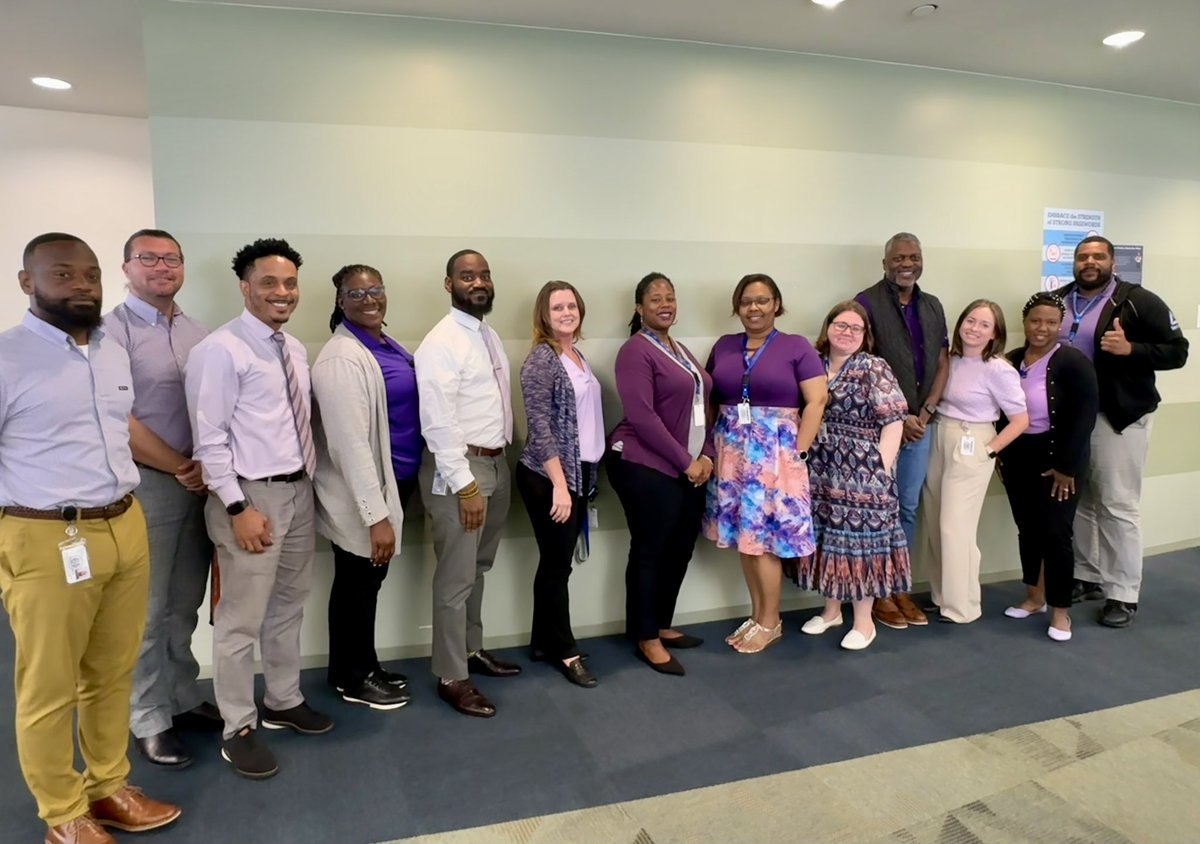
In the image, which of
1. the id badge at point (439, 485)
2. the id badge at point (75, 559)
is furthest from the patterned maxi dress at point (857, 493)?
the id badge at point (75, 559)

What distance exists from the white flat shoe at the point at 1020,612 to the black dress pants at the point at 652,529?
1.89m

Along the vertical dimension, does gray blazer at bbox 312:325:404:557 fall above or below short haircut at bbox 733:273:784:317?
below

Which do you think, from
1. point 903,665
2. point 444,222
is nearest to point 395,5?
point 444,222

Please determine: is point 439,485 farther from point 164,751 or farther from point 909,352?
point 909,352

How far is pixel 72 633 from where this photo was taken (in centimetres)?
190

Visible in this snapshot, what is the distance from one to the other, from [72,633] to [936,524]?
373cm

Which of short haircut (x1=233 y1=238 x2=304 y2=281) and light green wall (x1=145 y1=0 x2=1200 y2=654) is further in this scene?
light green wall (x1=145 y1=0 x2=1200 y2=654)

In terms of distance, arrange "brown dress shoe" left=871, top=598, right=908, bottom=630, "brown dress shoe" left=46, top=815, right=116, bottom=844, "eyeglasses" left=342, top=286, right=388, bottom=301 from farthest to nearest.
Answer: "brown dress shoe" left=871, top=598, right=908, bottom=630, "eyeglasses" left=342, top=286, right=388, bottom=301, "brown dress shoe" left=46, top=815, right=116, bottom=844

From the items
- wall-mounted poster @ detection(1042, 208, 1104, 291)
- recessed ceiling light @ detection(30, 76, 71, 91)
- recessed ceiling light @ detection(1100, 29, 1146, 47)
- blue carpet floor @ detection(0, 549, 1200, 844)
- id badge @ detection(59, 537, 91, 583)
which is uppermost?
recessed ceiling light @ detection(1100, 29, 1146, 47)

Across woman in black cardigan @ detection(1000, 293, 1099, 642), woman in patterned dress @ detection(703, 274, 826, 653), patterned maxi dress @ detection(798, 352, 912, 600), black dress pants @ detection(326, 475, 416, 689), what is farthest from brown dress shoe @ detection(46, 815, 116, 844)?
woman in black cardigan @ detection(1000, 293, 1099, 642)

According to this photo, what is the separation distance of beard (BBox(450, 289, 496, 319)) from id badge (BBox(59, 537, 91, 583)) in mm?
1497

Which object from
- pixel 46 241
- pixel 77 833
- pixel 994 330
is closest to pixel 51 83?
pixel 46 241

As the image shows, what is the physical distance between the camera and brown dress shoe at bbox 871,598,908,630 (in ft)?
12.0

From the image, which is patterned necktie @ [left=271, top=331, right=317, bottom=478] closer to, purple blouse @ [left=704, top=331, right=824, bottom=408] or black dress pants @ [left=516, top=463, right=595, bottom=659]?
→ black dress pants @ [left=516, top=463, right=595, bottom=659]
